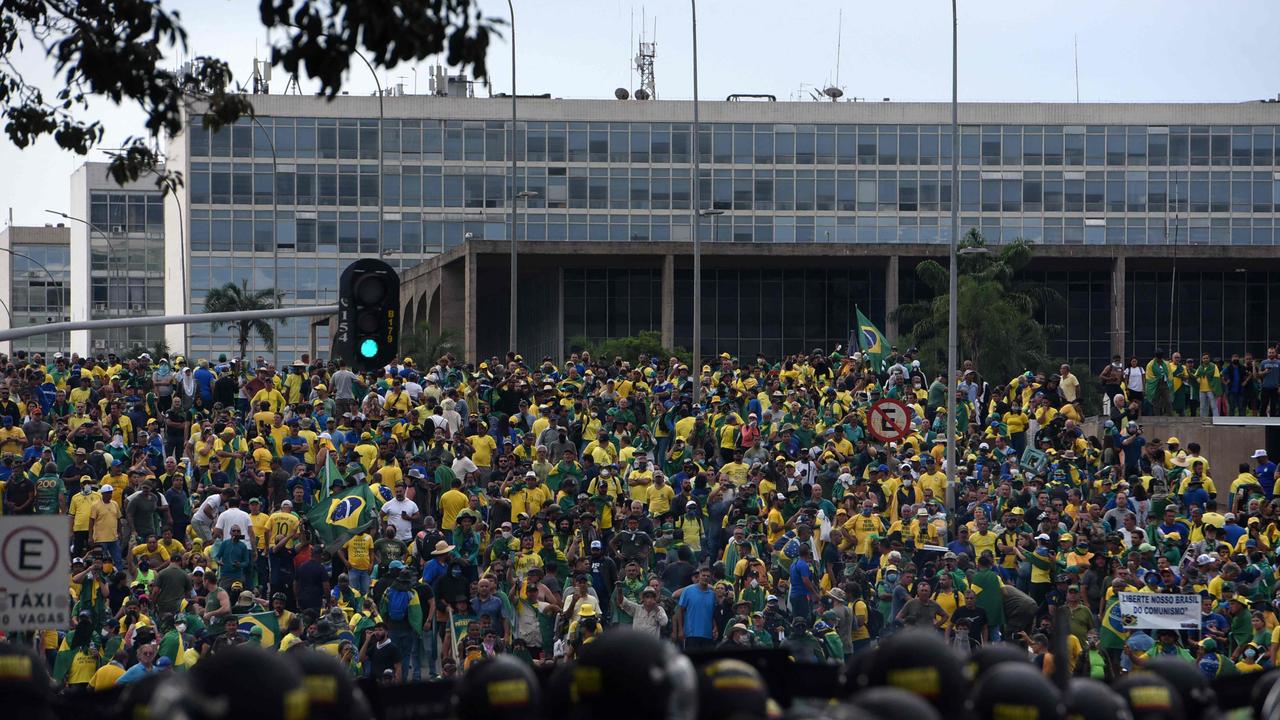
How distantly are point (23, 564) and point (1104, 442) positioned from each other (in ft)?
61.9

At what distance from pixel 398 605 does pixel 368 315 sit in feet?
18.4

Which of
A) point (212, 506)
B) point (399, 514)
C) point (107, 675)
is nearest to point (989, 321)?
point (399, 514)

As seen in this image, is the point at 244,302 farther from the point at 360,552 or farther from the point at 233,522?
the point at 360,552

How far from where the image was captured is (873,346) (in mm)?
37500

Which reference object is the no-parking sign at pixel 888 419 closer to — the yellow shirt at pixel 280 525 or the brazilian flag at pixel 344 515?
the brazilian flag at pixel 344 515

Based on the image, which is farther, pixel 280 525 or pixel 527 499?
pixel 527 499

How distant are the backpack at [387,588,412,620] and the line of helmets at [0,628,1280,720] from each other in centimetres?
1067

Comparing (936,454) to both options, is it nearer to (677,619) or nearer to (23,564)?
(677,619)

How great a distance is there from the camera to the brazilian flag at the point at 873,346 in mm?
35719

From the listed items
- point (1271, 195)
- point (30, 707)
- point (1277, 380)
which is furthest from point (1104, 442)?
point (1271, 195)

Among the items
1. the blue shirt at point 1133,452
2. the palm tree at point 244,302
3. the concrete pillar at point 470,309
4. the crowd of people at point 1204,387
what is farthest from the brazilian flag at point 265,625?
the palm tree at point 244,302

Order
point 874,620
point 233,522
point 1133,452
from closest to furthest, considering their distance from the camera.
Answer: point 874,620, point 233,522, point 1133,452

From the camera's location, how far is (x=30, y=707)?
28.9 ft

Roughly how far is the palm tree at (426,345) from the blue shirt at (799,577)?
33.1 metres
